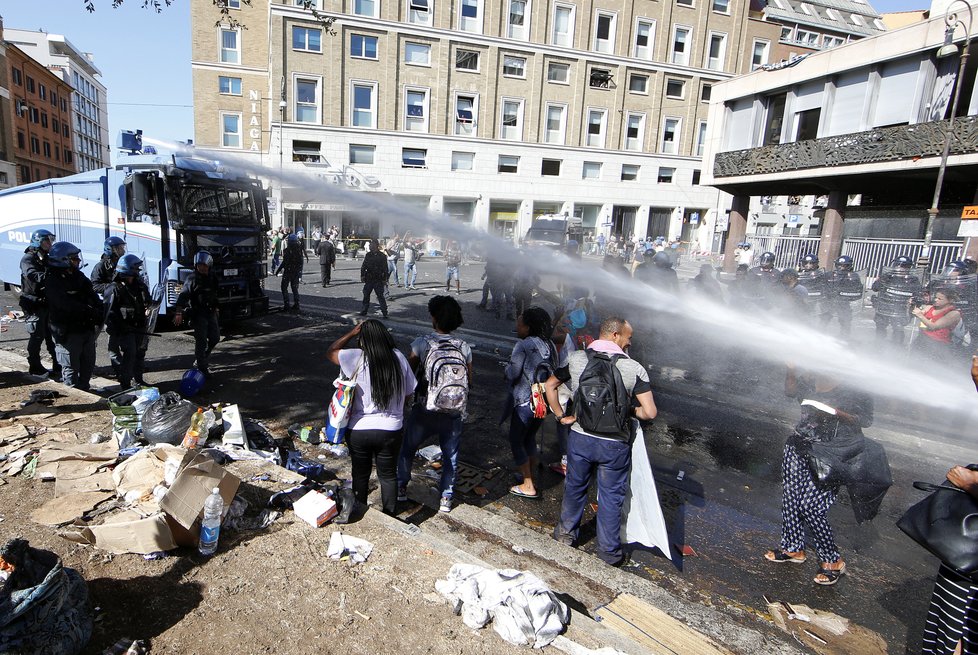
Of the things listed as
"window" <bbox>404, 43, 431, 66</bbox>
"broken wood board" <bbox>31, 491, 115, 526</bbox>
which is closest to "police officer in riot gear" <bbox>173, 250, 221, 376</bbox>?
"broken wood board" <bbox>31, 491, 115, 526</bbox>

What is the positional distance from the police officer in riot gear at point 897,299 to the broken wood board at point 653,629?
392 inches

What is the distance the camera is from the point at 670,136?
128ft

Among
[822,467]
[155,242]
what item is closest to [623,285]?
[822,467]

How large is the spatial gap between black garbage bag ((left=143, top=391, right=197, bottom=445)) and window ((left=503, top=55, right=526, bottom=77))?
113 ft

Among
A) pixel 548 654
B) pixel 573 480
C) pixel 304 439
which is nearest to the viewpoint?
pixel 548 654

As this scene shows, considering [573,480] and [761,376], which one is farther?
[761,376]

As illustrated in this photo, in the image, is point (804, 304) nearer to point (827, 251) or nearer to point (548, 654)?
point (548, 654)

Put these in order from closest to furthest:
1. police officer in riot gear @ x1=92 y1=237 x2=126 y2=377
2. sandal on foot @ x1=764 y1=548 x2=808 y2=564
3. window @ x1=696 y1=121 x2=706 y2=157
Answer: sandal on foot @ x1=764 y1=548 x2=808 y2=564 → police officer in riot gear @ x1=92 y1=237 x2=126 y2=377 → window @ x1=696 y1=121 x2=706 y2=157

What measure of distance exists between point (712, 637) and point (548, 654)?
1054 mm

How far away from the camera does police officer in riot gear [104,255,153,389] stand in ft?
21.6

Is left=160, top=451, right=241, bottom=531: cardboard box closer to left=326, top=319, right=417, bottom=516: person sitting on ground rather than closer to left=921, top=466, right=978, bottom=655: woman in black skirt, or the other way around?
left=326, top=319, right=417, bottom=516: person sitting on ground

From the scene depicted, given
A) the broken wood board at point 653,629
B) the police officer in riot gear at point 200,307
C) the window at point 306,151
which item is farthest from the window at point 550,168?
the broken wood board at point 653,629

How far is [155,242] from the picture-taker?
9.60 m

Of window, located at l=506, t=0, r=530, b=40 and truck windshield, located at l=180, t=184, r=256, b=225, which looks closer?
truck windshield, located at l=180, t=184, r=256, b=225
